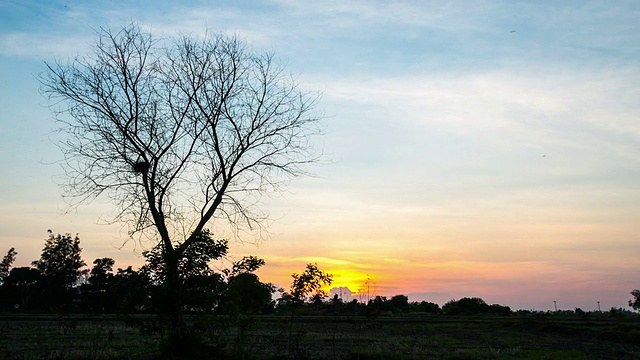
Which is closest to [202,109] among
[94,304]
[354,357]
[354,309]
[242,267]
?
[242,267]

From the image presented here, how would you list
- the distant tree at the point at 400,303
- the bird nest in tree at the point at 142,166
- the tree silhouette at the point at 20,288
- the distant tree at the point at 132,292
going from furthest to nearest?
the distant tree at the point at 400,303, the tree silhouette at the point at 20,288, the bird nest in tree at the point at 142,166, the distant tree at the point at 132,292

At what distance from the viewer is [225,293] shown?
16422mm

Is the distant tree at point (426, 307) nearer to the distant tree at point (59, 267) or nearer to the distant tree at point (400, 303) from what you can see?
the distant tree at point (400, 303)

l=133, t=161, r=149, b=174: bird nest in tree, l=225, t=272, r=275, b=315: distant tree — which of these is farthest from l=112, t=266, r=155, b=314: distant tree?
l=133, t=161, r=149, b=174: bird nest in tree

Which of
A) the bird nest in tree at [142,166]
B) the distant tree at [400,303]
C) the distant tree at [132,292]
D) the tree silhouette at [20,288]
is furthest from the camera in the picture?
the distant tree at [400,303]

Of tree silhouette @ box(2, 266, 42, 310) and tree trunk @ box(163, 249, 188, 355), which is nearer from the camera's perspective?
tree trunk @ box(163, 249, 188, 355)

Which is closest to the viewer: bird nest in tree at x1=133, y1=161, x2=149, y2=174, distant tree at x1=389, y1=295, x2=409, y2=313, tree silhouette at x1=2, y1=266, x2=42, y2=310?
bird nest in tree at x1=133, y1=161, x2=149, y2=174

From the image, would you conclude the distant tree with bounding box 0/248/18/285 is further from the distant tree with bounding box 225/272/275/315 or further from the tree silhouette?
the distant tree with bounding box 225/272/275/315

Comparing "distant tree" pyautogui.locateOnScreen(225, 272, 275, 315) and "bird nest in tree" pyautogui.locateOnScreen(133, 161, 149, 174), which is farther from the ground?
"bird nest in tree" pyautogui.locateOnScreen(133, 161, 149, 174)

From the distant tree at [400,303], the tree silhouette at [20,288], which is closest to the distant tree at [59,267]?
the tree silhouette at [20,288]

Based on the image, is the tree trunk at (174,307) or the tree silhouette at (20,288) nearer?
the tree trunk at (174,307)

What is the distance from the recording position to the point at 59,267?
94.4m

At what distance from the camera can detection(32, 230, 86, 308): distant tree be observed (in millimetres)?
86500

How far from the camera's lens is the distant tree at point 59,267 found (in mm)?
86500
